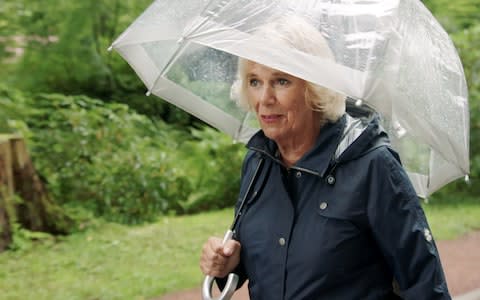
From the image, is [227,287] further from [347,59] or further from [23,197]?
[23,197]

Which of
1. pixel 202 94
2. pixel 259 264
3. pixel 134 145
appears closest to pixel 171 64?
pixel 202 94

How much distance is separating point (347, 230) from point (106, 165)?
7.86 m

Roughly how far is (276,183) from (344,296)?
0.45 m

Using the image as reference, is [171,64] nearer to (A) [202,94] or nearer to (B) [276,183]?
(A) [202,94]

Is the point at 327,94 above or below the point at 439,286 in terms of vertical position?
above

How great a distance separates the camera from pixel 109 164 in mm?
9852

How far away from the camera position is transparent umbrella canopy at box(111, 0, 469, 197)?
2275 millimetres

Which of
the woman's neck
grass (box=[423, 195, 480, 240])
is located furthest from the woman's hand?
grass (box=[423, 195, 480, 240])

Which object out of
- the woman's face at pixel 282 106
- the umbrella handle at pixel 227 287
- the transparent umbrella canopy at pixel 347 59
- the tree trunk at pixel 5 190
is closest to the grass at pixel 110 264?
the tree trunk at pixel 5 190

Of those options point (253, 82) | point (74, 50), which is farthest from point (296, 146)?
point (74, 50)

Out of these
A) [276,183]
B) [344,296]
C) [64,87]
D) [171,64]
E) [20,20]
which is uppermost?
[171,64]

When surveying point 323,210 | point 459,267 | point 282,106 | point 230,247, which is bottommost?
point 459,267

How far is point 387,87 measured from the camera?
2.22 metres

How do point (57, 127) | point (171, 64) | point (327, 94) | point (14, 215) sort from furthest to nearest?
point (57, 127) → point (14, 215) → point (171, 64) → point (327, 94)
